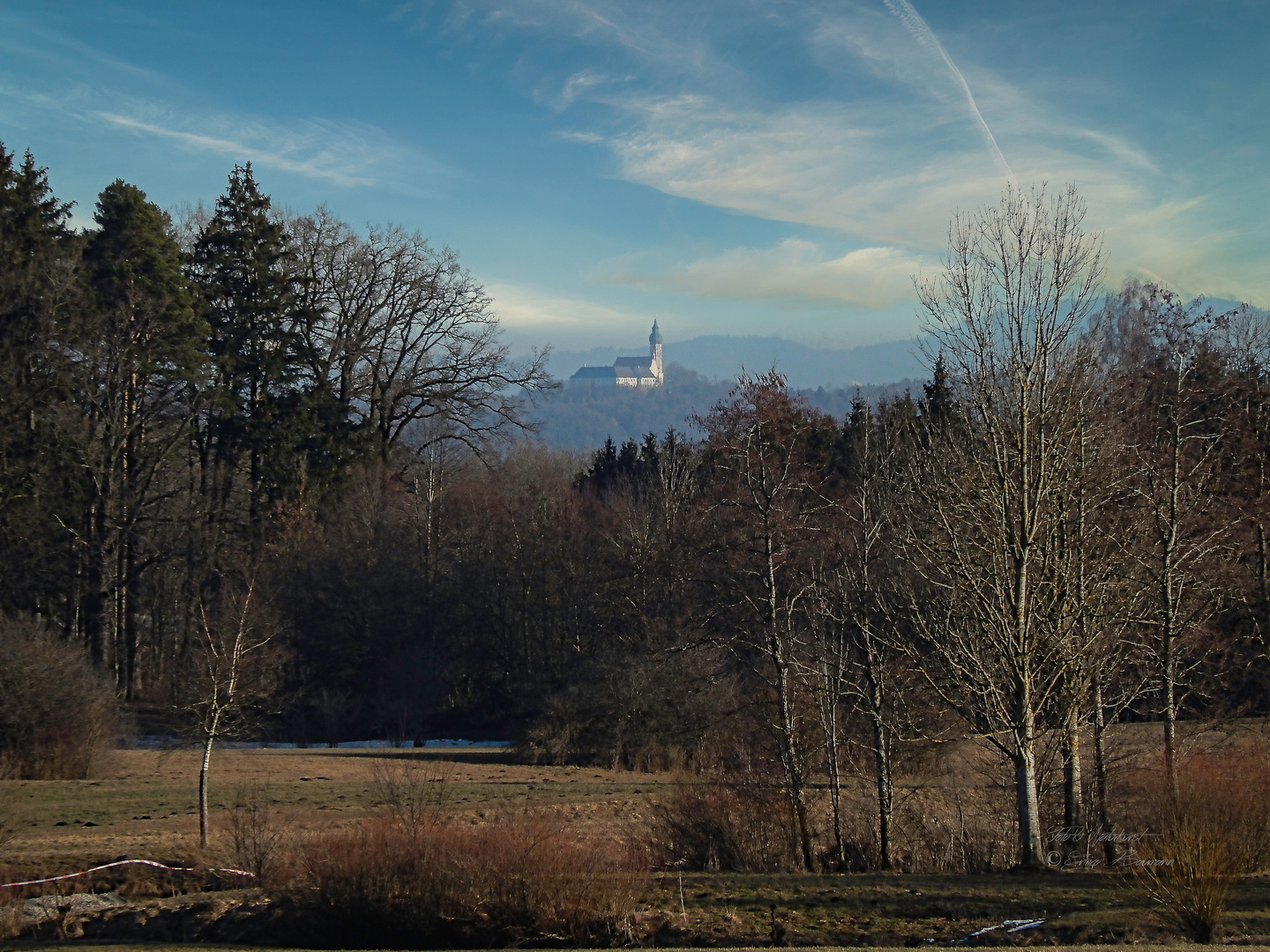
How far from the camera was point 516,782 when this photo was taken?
26.6m

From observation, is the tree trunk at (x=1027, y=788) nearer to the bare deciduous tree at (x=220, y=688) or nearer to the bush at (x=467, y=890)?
the bush at (x=467, y=890)

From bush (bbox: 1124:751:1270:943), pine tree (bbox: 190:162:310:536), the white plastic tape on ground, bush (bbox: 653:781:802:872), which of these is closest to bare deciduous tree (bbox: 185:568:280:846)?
the white plastic tape on ground

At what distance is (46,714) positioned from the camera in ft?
88.1

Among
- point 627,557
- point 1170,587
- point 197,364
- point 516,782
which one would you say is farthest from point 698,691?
point 197,364

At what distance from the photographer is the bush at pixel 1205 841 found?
10523mm

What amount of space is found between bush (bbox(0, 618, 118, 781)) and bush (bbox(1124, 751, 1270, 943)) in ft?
81.1

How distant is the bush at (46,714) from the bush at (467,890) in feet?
56.7

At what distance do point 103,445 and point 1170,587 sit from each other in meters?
36.5

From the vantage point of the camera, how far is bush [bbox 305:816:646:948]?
12305 mm

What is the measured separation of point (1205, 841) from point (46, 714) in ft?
87.3

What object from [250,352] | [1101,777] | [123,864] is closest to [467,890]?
[123,864]

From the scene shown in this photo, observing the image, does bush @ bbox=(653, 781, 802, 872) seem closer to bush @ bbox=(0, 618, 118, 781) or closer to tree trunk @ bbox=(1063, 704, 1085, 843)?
tree trunk @ bbox=(1063, 704, 1085, 843)

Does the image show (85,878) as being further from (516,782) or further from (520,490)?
(520,490)

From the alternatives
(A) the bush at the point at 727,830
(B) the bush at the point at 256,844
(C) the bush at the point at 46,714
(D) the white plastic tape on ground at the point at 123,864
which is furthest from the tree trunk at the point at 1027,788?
(C) the bush at the point at 46,714
